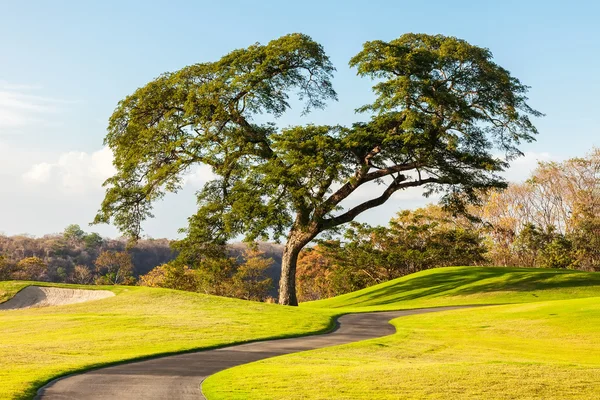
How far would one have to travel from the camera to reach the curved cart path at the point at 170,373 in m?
12.7

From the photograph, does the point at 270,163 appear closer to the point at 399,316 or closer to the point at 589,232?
the point at 399,316

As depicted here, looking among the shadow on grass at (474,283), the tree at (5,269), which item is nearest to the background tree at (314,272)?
the shadow on grass at (474,283)

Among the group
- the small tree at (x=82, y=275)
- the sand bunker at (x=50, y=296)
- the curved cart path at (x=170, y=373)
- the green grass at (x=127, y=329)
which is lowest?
the curved cart path at (x=170, y=373)

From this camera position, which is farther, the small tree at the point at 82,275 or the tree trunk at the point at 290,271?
the small tree at the point at 82,275

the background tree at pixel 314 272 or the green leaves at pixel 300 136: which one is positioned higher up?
the green leaves at pixel 300 136

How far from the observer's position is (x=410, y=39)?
38969 millimetres

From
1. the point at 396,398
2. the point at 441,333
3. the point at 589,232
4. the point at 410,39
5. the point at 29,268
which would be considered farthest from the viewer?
the point at 29,268

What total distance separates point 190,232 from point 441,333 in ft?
61.3

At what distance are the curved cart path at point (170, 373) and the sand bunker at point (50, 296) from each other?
62.5ft

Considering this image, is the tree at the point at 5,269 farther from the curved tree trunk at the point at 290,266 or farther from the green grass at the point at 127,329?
the curved tree trunk at the point at 290,266

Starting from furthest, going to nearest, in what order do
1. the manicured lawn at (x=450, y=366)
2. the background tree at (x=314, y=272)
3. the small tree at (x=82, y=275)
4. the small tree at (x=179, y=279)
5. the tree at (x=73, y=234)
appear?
1. the tree at (x=73, y=234)
2. the small tree at (x=82, y=275)
3. the background tree at (x=314, y=272)
4. the small tree at (x=179, y=279)
5. the manicured lawn at (x=450, y=366)

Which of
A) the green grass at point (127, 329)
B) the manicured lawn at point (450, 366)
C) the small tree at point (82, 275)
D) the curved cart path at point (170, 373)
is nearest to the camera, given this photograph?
the manicured lawn at point (450, 366)

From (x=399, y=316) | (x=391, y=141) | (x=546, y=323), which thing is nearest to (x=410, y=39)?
(x=391, y=141)

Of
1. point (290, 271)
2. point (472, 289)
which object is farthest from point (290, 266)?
point (472, 289)
